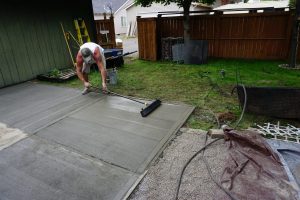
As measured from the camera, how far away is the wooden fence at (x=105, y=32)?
9.02 m

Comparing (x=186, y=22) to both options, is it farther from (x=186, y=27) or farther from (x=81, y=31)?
(x=81, y=31)

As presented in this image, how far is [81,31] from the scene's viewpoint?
8.05 metres

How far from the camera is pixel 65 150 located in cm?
315

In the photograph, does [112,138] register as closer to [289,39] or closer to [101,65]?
[101,65]

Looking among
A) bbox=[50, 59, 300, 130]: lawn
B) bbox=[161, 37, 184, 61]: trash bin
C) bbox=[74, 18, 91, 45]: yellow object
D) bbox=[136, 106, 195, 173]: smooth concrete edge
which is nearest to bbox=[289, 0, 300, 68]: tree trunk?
bbox=[50, 59, 300, 130]: lawn

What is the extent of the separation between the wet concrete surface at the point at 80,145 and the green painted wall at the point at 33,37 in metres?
1.64

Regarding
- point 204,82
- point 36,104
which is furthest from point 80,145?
point 204,82

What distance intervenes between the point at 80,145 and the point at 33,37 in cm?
485

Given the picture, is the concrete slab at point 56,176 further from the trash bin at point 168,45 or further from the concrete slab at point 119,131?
the trash bin at point 168,45

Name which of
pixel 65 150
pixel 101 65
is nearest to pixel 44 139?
pixel 65 150

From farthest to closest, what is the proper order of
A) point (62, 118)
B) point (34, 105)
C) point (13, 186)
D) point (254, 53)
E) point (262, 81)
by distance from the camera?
point (254, 53) → point (262, 81) → point (34, 105) → point (62, 118) → point (13, 186)

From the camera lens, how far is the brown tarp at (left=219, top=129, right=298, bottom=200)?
2.12m

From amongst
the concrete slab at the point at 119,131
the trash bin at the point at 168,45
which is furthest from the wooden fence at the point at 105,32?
the concrete slab at the point at 119,131

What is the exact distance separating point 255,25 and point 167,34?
3.12 meters
